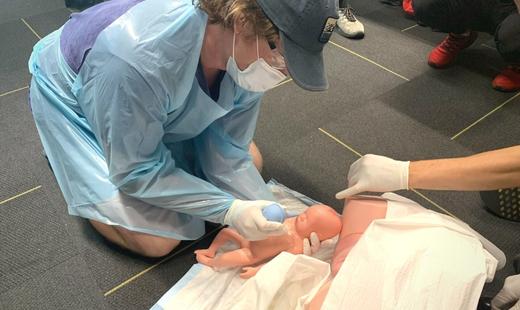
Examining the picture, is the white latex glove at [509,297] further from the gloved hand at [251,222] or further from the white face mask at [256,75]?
the white face mask at [256,75]

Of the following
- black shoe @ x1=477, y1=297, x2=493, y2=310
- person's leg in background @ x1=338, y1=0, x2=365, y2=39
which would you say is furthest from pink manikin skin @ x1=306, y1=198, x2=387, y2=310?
person's leg in background @ x1=338, y1=0, x2=365, y2=39

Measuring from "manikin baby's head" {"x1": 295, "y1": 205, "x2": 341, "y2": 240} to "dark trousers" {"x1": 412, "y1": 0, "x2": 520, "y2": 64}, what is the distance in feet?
4.64

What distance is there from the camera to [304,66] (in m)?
1.00

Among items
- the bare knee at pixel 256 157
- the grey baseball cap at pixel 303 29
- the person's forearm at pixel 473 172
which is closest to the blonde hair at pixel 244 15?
the grey baseball cap at pixel 303 29

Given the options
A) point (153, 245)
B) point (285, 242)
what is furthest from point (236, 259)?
point (153, 245)

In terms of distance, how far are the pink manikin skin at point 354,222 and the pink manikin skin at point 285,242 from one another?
0.04 m

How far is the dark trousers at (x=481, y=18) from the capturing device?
2.04 m

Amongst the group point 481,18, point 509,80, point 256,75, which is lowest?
point 509,80

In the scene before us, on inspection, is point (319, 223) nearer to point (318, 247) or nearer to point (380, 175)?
point (318, 247)

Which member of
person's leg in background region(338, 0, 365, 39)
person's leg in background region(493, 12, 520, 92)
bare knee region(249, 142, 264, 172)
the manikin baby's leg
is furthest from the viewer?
person's leg in background region(338, 0, 365, 39)

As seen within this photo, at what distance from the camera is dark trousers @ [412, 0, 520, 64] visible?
6.70ft

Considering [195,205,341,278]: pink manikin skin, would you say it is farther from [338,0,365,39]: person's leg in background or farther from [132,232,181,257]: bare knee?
[338,0,365,39]: person's leg in background

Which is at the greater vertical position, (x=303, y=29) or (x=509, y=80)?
(x=303, y=29)

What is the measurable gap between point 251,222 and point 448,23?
1.71 m
